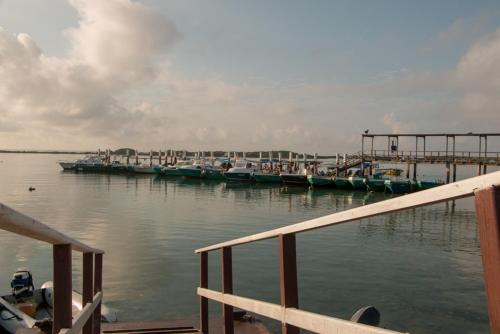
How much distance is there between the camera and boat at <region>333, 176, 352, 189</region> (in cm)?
5534

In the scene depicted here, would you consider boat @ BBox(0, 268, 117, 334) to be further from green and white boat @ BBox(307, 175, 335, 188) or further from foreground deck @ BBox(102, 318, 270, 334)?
green and white boat @ BBox(307, 175, 335, 188)

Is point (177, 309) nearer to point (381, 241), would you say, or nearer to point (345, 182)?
point (381, 241)

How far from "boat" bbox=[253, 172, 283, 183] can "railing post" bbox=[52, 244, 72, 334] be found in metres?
62.1

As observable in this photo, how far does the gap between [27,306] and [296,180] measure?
50.9 meters

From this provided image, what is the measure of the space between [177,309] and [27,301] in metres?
3.45

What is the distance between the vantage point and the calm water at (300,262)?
11602 mm

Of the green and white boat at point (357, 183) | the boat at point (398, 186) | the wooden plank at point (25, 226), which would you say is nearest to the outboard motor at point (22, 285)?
the wooden plank at point (25, 226)

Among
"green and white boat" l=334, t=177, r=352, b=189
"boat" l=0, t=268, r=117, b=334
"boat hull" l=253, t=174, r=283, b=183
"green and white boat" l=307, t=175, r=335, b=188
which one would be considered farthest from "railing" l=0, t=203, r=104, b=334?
"boat hull" l=253, t=174, r=283, b=183

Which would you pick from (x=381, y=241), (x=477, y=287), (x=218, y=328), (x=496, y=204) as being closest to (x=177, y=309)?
(x=218, y=328)

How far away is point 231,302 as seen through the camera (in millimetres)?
4281

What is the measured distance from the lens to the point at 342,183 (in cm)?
5588

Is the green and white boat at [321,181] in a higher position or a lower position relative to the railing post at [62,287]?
lower

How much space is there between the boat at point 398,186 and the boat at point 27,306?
4483cm

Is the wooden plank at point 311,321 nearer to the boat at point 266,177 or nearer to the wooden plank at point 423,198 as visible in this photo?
the wooden plank at point 423,198
